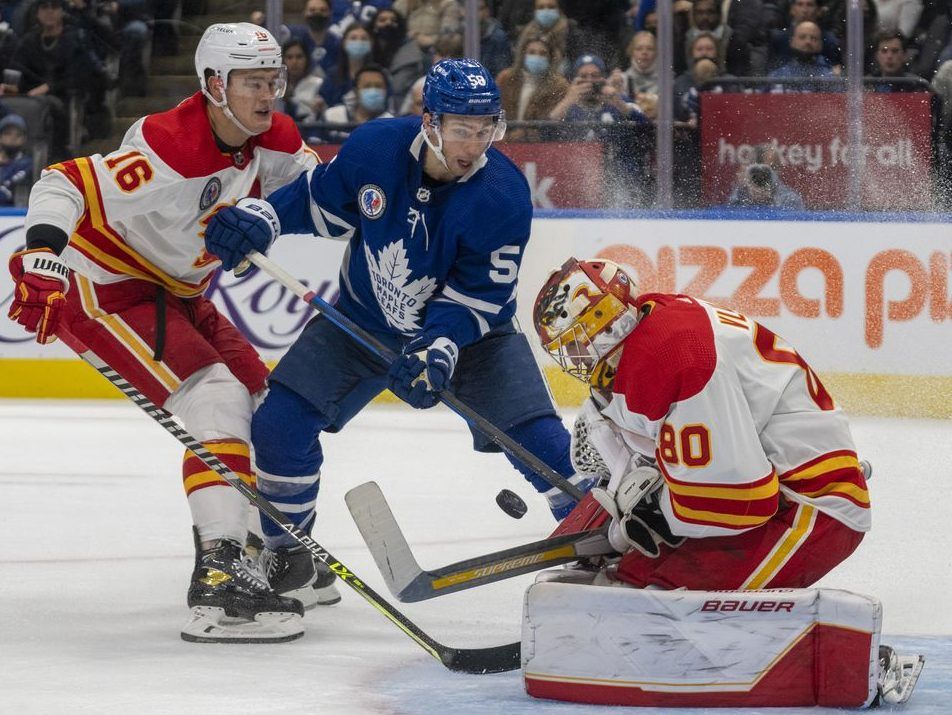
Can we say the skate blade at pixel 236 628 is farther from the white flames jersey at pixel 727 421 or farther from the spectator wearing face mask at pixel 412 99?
the spectator wearing face mask at pixel 412 99

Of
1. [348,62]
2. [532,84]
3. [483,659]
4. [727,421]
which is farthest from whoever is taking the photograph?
[348,62]

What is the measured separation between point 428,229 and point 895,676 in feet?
3.88

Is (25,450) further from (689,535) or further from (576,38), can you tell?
(689,535)

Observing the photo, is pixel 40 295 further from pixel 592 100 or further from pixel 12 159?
pixel 12 159

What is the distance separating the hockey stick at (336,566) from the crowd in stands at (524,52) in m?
3.40

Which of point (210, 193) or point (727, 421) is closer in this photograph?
point (727, 421)

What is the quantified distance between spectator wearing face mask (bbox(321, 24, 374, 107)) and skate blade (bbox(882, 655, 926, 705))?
4421 millimetres

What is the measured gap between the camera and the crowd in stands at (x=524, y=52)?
19.9 ft

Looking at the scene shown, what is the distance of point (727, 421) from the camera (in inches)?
94.1

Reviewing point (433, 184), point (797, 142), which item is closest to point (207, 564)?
point (433, 184)

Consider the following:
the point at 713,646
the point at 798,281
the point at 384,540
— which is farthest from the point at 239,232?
the point at 798,281

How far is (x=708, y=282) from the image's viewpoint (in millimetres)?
5824

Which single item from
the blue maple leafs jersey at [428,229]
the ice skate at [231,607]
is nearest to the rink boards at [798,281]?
the blue maple leafs jersey at [428,229]

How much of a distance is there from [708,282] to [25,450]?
2.43 meters
